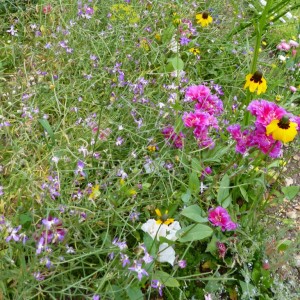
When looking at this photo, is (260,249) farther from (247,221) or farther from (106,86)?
(106,86)

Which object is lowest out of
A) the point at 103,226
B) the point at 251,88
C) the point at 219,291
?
the point at 219,291

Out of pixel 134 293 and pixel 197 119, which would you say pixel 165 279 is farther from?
pixel 197 119

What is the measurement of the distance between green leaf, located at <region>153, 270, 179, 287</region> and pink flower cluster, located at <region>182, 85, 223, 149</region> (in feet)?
1.72

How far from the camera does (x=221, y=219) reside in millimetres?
1797

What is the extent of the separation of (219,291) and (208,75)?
1388mm

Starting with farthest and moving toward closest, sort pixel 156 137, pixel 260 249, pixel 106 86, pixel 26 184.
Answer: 1. pixel 106 86
2. pixel 156 137
3. pixel 260 249
4. pixel 26 184

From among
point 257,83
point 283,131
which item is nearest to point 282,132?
point 283,131

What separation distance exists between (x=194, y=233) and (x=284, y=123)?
44 cm

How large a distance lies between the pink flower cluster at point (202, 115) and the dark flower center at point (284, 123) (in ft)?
0.97

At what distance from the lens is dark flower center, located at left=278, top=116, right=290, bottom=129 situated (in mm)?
1568

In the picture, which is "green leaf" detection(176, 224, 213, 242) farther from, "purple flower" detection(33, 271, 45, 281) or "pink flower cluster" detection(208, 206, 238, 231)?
"purple flower" detection(33, 271, 45, 281)

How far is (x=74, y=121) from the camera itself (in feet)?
6.71

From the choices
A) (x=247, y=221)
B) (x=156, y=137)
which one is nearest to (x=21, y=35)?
(x=156, y=137)

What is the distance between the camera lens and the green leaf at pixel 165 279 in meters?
1.54
